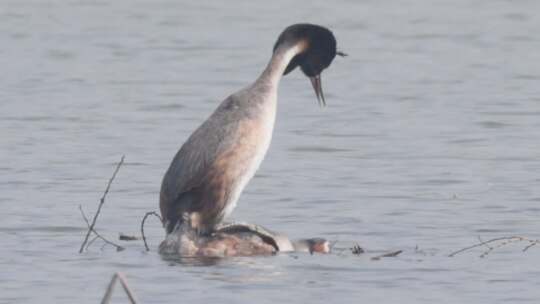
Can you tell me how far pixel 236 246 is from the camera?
436 inches

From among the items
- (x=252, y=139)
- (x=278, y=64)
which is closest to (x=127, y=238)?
(x=252, y=139)

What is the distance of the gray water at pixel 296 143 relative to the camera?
10492 millimetres

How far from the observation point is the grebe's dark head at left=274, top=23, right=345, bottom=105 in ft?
37.7

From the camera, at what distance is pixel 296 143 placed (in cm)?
1599

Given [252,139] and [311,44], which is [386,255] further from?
[311,44]

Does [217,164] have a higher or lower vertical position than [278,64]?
lower

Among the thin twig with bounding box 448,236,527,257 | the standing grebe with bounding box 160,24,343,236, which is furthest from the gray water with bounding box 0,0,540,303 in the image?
the standing grebe with bounding box 160,24,343,236

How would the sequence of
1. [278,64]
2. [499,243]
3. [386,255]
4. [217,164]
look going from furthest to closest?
1. [499,243]
2. [278,64]
3. [386,255]
4. [217,164]

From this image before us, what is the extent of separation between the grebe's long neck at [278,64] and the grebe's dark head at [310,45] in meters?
0.03

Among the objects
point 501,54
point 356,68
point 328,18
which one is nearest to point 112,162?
point 356,68

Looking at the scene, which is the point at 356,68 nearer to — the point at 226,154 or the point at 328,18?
the point at 328,18

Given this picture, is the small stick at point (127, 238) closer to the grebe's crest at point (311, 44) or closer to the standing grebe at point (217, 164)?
the standing grebe at point (217, 164)

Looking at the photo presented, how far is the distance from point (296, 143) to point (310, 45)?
4391 millimetres

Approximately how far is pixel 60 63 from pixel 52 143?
534cm
